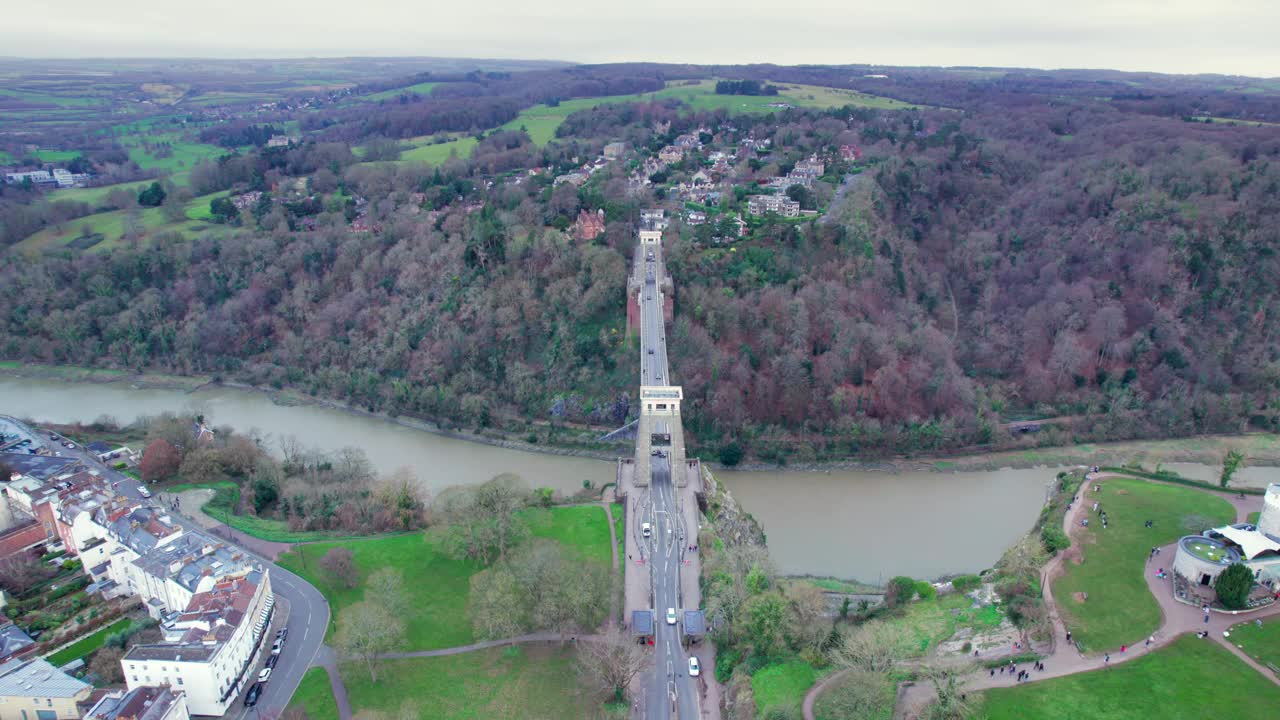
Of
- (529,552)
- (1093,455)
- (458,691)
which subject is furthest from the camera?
(1093,455)

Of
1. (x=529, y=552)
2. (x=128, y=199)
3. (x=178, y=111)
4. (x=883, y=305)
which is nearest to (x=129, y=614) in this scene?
(x=529, y=552)

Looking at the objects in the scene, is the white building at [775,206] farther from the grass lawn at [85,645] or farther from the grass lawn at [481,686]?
the grass lawn at [85,645]

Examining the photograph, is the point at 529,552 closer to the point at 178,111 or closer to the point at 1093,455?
the point at 1093,455

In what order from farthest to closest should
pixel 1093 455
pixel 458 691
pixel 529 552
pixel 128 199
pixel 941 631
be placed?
pixel 128 199, pixel 1093 455, pixel 529 552, pixel 941 631, pixel 458 691

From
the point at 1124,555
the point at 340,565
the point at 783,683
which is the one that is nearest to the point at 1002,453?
the point at 1124,555

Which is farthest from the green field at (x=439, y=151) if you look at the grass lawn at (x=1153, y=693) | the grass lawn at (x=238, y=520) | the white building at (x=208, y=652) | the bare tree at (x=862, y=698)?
the grass lawn at (x=1153, y=693)

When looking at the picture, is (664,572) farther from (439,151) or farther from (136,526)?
(439,151)

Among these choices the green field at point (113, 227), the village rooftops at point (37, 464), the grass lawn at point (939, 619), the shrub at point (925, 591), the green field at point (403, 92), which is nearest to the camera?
the grass lawn at point (939, 619)
